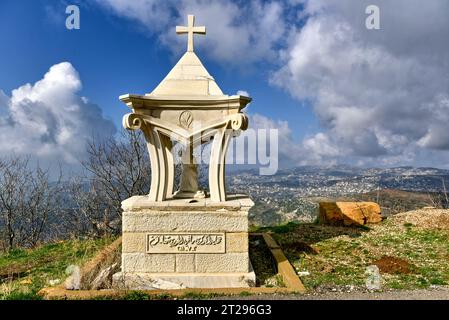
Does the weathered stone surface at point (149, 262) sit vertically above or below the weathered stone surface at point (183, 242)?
below

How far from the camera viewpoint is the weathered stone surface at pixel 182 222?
5.50m

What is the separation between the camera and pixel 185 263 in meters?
5.50

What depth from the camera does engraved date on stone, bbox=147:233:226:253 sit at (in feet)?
18.0

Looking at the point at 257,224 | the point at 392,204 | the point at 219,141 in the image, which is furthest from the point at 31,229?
the point at 392,204

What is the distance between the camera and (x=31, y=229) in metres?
15.1

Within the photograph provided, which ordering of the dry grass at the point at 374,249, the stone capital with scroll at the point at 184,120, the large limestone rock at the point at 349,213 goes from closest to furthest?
the stone capital with scroll at the point at 184,120 < the dry grass at the point at 374,249 < the large limestone rock at the point at 349,213

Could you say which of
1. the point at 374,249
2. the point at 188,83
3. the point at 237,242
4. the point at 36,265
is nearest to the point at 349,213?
the point at 374,249

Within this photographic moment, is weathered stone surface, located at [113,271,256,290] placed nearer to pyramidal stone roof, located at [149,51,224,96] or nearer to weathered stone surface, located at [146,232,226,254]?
weathered stone surface, located at [146,232,226,254]

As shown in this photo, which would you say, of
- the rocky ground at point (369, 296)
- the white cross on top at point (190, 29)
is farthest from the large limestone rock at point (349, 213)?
the white cross on top at point (190, 29)

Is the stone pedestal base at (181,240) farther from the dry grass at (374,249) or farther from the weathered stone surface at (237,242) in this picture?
the dry grass at (374,249)

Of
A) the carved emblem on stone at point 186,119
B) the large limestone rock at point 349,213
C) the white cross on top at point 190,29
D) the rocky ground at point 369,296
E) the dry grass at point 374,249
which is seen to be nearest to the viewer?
the rocky ground at point 369,296

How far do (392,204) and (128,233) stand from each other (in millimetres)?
10927

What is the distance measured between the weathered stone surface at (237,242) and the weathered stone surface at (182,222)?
9cm

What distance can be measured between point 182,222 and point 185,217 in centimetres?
9
